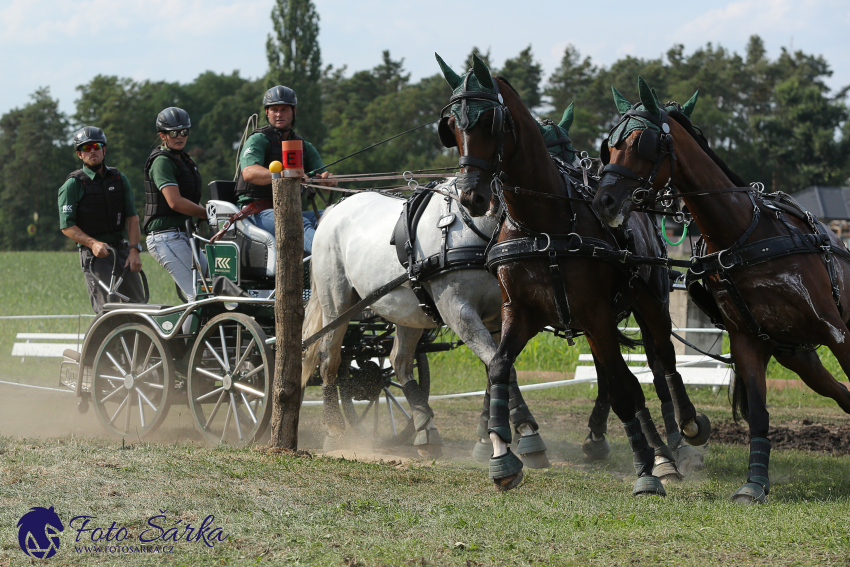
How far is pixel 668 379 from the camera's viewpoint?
5.72m

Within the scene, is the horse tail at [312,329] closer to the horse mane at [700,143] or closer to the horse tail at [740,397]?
the horse tail at [740,397]

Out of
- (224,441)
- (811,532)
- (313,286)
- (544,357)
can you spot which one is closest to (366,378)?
(313,286)

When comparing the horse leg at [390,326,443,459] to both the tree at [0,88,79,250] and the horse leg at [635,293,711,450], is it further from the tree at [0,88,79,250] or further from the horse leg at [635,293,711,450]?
the tree at [0,88,79,250]

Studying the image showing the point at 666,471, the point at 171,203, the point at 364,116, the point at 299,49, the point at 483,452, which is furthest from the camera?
the point at 364,116

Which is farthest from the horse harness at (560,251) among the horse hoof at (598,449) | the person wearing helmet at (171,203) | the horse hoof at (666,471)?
the person wearing helmet at (171,203)

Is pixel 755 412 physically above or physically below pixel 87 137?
below

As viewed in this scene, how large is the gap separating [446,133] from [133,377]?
3.85 m

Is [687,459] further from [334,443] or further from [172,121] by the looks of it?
[172,121]

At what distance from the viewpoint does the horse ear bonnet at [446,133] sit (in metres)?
4.75

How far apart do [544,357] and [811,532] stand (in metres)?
8.52

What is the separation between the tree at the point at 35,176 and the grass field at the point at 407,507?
50.3 meters

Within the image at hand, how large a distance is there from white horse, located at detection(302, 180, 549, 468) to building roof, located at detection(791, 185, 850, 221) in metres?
55.3

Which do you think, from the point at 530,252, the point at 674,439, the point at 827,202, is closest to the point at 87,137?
the point at 530,252

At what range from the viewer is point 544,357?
1215cm
